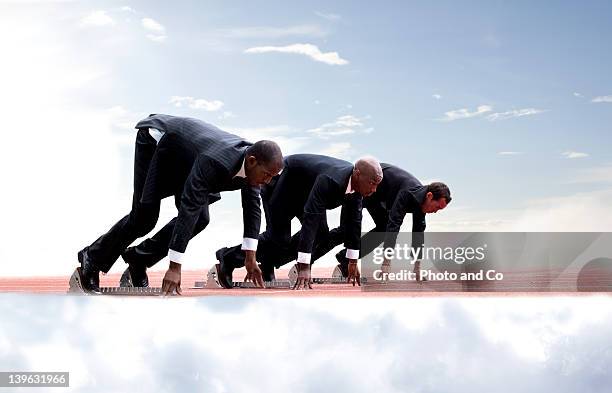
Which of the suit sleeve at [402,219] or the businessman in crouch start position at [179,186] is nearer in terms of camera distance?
the businessman in crouch start position at [179,186]

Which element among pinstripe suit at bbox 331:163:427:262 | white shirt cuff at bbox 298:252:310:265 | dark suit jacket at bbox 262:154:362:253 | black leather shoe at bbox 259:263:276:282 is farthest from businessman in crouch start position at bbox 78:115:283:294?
pinstripe suit at bbox 331:163:427:262

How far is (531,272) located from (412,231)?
11.2 feet

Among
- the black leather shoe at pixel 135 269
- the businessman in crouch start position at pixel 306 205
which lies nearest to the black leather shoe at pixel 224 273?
the businessman in crouch start position at pixel 306 205

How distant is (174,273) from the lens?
5.74 meters

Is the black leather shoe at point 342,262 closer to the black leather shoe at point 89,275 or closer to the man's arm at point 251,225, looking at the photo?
the man's arm at point 251,225

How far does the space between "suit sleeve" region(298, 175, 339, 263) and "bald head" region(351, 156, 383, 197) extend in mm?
192

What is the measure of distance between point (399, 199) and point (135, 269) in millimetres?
2584

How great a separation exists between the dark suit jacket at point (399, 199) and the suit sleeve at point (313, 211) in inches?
43.9

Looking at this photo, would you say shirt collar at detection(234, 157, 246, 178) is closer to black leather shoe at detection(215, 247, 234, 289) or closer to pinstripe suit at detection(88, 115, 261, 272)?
pinstripe suit at detection(88, 115, 261, 272)

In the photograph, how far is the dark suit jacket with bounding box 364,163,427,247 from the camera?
8.07 metres

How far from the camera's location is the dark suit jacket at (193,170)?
580 centimetres

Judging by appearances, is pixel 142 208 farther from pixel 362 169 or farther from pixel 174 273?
pixel 362 169

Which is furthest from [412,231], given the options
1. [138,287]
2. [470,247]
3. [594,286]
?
[138,287]

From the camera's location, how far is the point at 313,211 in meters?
7.02
